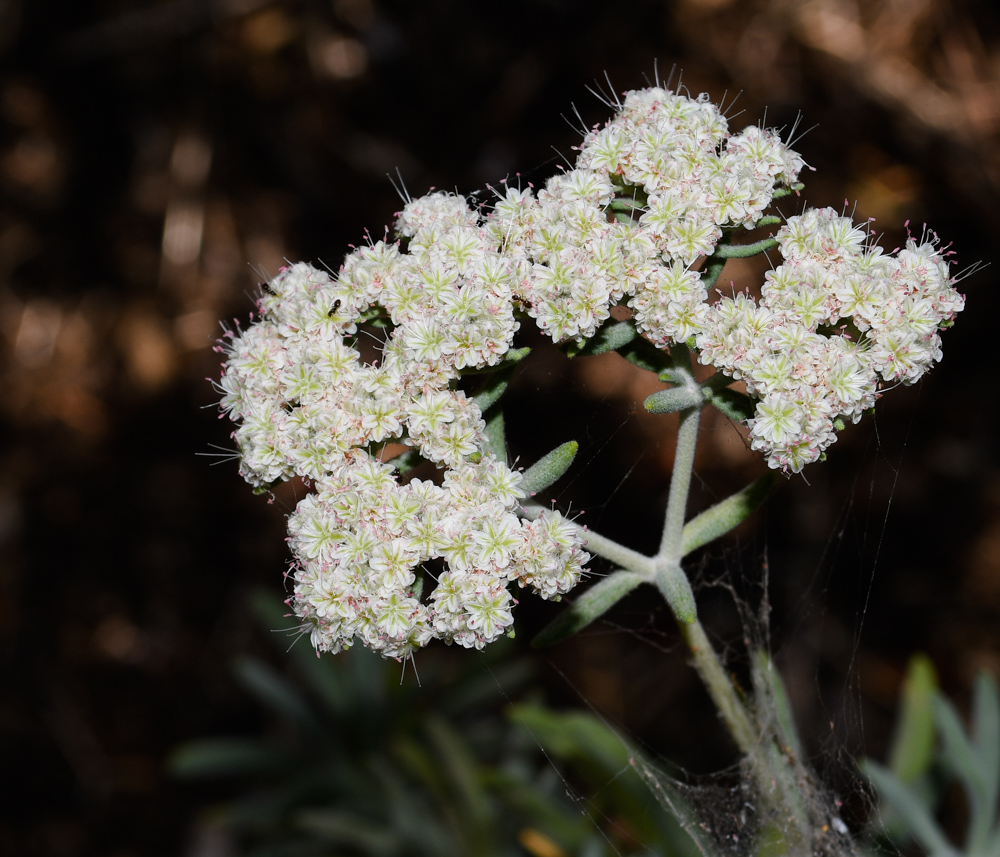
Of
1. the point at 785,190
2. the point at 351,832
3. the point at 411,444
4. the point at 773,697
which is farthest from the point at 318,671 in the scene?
the point at 785,190

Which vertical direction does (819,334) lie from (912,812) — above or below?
above

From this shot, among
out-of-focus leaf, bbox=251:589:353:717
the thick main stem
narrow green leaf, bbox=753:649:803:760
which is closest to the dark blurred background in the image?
out-of-focus leaf, bbox=251:589:353:717

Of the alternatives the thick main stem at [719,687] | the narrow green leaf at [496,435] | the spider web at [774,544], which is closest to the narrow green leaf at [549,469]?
the narrow green leaf at [496,435]

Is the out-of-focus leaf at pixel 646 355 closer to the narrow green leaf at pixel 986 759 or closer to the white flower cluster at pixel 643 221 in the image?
the white flower cluster at pixel 643 221

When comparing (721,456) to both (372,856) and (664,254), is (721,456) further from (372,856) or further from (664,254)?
(664,254)

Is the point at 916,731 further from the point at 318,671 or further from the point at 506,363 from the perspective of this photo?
the point at 318,671

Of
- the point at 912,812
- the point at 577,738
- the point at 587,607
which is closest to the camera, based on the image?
the point at 587,607

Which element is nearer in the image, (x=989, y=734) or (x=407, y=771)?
(x=989, y=734)
